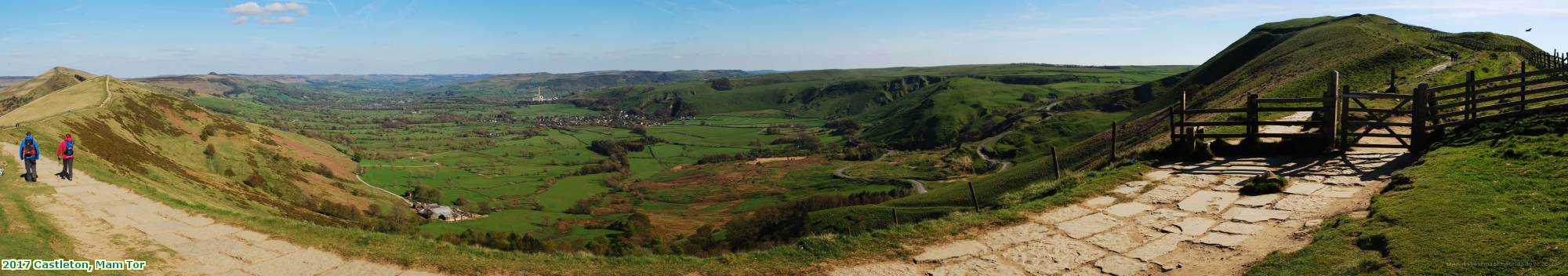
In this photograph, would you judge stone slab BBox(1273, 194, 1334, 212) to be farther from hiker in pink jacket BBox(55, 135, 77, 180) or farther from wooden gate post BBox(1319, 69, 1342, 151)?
hiker in pink jacket BBox(55, 135, 77, 180)

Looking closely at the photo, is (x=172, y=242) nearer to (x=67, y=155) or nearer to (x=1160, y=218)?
(x=67, y=155)

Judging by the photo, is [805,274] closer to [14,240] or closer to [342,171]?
[14,240]

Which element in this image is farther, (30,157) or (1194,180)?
(30,157)

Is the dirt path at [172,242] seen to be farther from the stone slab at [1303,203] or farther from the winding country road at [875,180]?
the winding country road at [875,180]

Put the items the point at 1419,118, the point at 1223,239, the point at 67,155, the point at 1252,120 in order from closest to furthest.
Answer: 1. the point at 1223,239
2. the point at 1419,118
3. the point at 1252,120
4. the point at 67,155

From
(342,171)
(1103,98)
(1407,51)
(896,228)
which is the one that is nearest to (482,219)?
(342,171)

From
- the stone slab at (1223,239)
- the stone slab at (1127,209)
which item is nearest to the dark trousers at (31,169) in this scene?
the stone slab at (1127,209)

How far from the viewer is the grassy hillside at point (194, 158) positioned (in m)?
32.2

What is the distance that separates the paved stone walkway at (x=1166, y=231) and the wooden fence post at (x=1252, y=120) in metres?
3.45

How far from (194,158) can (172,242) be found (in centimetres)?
4704

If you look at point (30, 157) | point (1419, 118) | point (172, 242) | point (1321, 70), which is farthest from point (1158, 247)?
point (1321, 70)

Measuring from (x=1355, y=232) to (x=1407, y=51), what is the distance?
6197 cm

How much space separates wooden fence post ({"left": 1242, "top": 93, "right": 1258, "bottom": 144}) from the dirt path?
91.2 ft

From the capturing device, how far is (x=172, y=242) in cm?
1952
